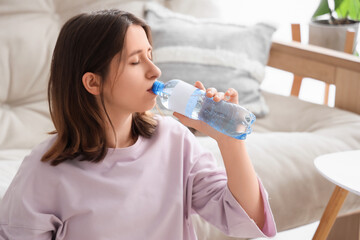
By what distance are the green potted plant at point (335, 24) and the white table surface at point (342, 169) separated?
3.14 feet

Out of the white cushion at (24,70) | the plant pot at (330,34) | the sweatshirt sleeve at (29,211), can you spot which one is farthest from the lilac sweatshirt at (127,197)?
the plant pot at (330,34)

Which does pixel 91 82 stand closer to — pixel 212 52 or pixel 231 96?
pixel 231 96

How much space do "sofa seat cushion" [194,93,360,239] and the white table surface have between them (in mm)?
215

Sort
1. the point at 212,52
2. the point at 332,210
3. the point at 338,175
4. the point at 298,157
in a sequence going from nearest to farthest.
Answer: the point at 338,175, the point at 332,210, the point at 298,157, the point at 212,52

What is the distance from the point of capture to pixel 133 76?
3.14 ft

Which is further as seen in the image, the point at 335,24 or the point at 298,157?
the point at 335,24

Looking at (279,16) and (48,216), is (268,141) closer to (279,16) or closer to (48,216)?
(48,216)

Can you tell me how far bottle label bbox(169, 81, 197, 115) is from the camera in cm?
97

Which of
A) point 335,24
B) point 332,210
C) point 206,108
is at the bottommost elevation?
point 332,210

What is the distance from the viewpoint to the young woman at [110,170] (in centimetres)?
96

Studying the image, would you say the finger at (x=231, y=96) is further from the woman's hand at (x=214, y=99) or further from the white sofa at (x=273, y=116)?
the white sofa at (x=273, y=116)

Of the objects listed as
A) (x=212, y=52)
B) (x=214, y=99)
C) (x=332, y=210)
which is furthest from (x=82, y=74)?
(x=212, y=52)

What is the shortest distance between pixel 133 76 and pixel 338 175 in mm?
544

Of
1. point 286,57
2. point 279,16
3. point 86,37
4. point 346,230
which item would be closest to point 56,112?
point 86,37
